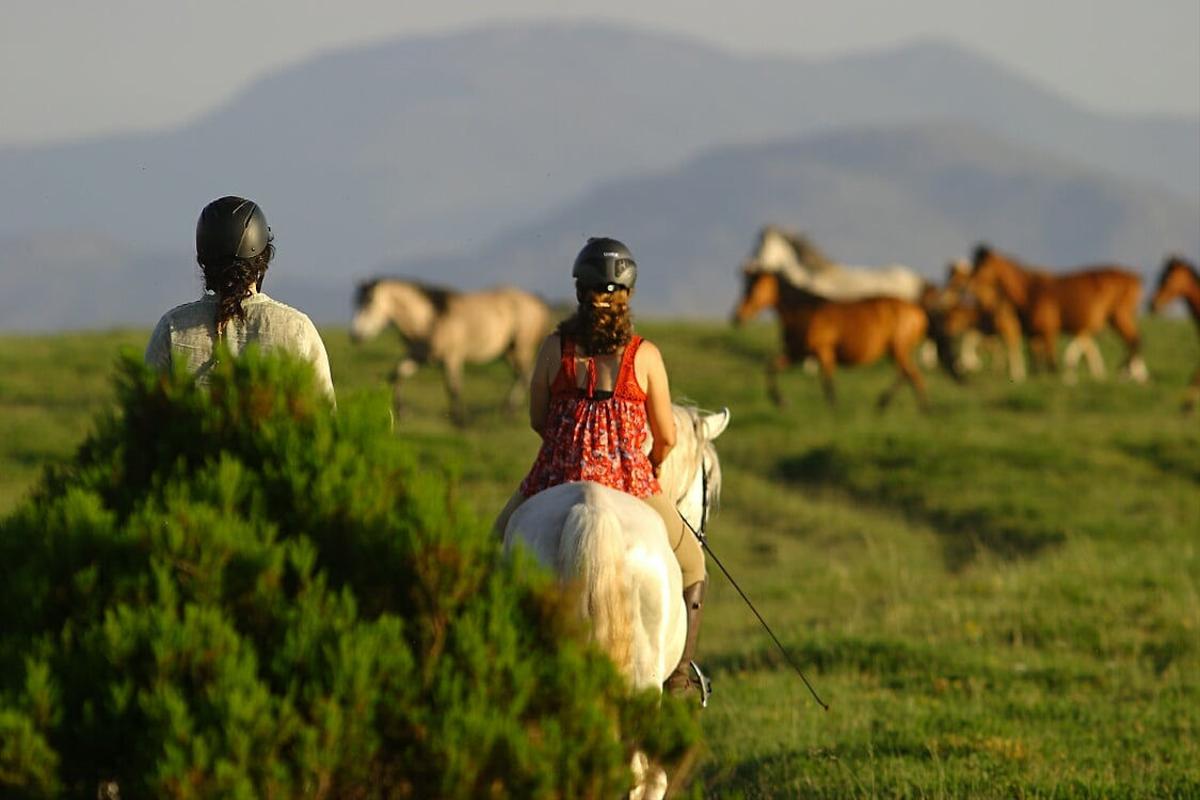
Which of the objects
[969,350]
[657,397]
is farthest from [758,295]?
[657,397]

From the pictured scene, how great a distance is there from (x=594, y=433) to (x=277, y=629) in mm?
2397

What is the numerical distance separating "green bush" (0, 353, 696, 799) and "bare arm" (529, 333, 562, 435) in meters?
2.04

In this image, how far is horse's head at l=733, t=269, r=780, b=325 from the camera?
90.2 ft

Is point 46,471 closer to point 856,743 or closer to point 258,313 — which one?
point 258,313

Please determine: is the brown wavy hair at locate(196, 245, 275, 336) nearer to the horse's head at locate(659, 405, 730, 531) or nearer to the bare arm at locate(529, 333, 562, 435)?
the bare arm at locate(529, 333, 562, 435)

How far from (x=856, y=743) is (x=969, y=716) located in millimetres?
909

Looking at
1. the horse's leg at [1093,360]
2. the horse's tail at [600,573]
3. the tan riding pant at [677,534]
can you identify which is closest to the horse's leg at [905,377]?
the horse's leg at [1093,360]

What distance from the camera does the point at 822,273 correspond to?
34156mm

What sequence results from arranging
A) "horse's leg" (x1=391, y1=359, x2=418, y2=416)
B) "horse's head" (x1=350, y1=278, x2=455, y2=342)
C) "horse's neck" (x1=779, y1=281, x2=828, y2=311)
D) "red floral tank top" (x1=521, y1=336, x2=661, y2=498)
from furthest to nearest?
"horse's neck" (x1=779, y1=281, x2=828, y2=311)
"horse's head" (x1=350, y1=278, x2=455, y2=342)
"horse's leg" (x1=391, y1=359, x2=418, y2=416)
"red floral tank top" (x1=521, y1=336, x2=661, y2=498)

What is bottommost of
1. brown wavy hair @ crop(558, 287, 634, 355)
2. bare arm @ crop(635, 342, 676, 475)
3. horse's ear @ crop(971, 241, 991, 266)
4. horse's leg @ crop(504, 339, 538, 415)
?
horse's leg @ crop(504, 339, 538, 415)

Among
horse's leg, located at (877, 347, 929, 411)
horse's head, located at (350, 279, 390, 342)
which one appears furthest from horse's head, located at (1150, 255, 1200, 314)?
horse's head, located at (350, 279, 390, 342)

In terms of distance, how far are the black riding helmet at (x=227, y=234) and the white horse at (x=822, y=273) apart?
91.6 feet

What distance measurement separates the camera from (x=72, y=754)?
3.48 meters

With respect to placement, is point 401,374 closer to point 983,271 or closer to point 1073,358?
point 983,271
